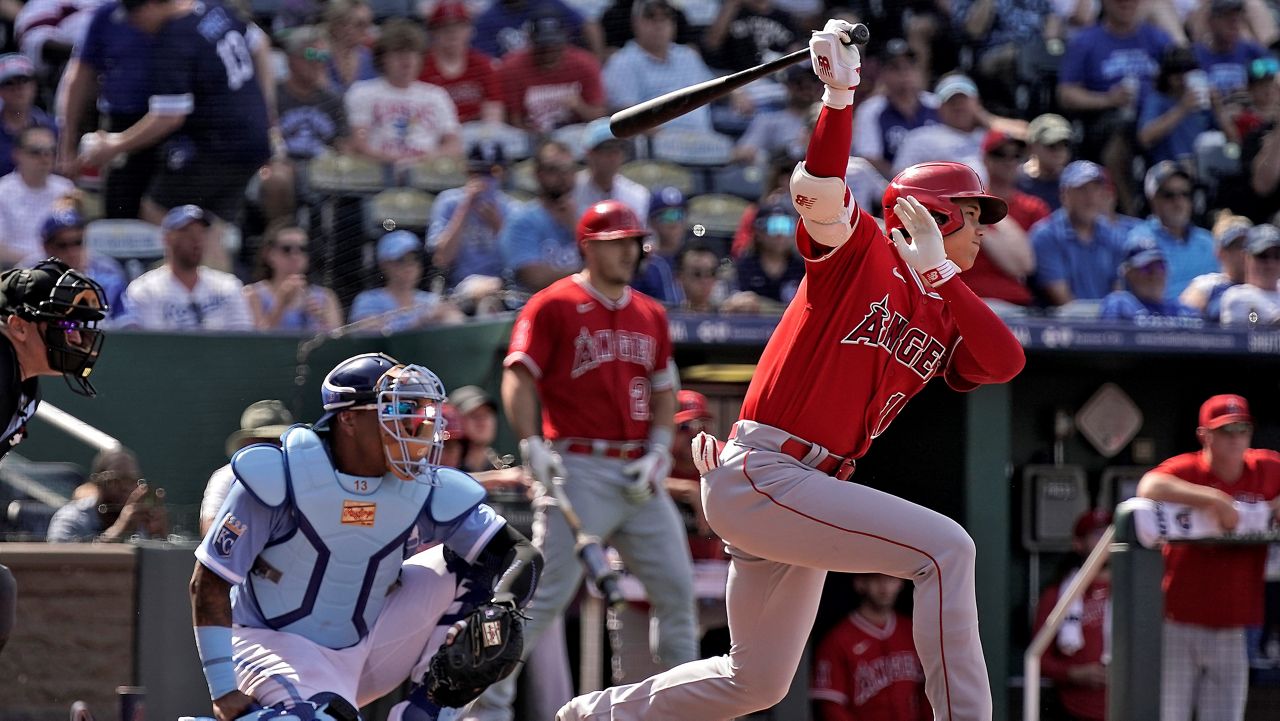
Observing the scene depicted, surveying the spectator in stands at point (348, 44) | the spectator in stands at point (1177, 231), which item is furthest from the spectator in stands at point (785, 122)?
the spectator in stands at point (348, 44)

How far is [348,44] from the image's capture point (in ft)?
30.8

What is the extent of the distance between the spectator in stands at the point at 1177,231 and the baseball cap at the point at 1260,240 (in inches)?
17.0

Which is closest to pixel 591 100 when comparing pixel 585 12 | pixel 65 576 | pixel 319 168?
pixel 585 12

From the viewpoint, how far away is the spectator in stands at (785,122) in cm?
967

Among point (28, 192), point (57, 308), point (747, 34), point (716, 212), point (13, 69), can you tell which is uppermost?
point (747, 34)

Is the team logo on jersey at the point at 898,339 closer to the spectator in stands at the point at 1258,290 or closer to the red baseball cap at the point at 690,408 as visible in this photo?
the red baseball cap at the point at 690,408

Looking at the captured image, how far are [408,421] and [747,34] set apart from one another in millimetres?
6550

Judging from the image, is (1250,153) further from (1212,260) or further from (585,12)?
(585,12)

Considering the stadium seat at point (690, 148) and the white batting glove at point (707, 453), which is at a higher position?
the stadium seat at point (690, 148)

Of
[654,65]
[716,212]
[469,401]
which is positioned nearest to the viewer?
[469,401]

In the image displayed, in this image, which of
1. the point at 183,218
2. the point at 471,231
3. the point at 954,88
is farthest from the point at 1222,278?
the point at 183,218

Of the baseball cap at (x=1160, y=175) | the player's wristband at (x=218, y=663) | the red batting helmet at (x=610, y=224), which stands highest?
the baseball cap at (x=1160, y=175)

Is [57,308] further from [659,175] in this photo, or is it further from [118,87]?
[659,175]

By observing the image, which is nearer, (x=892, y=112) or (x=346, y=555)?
(x=346, y=555)
